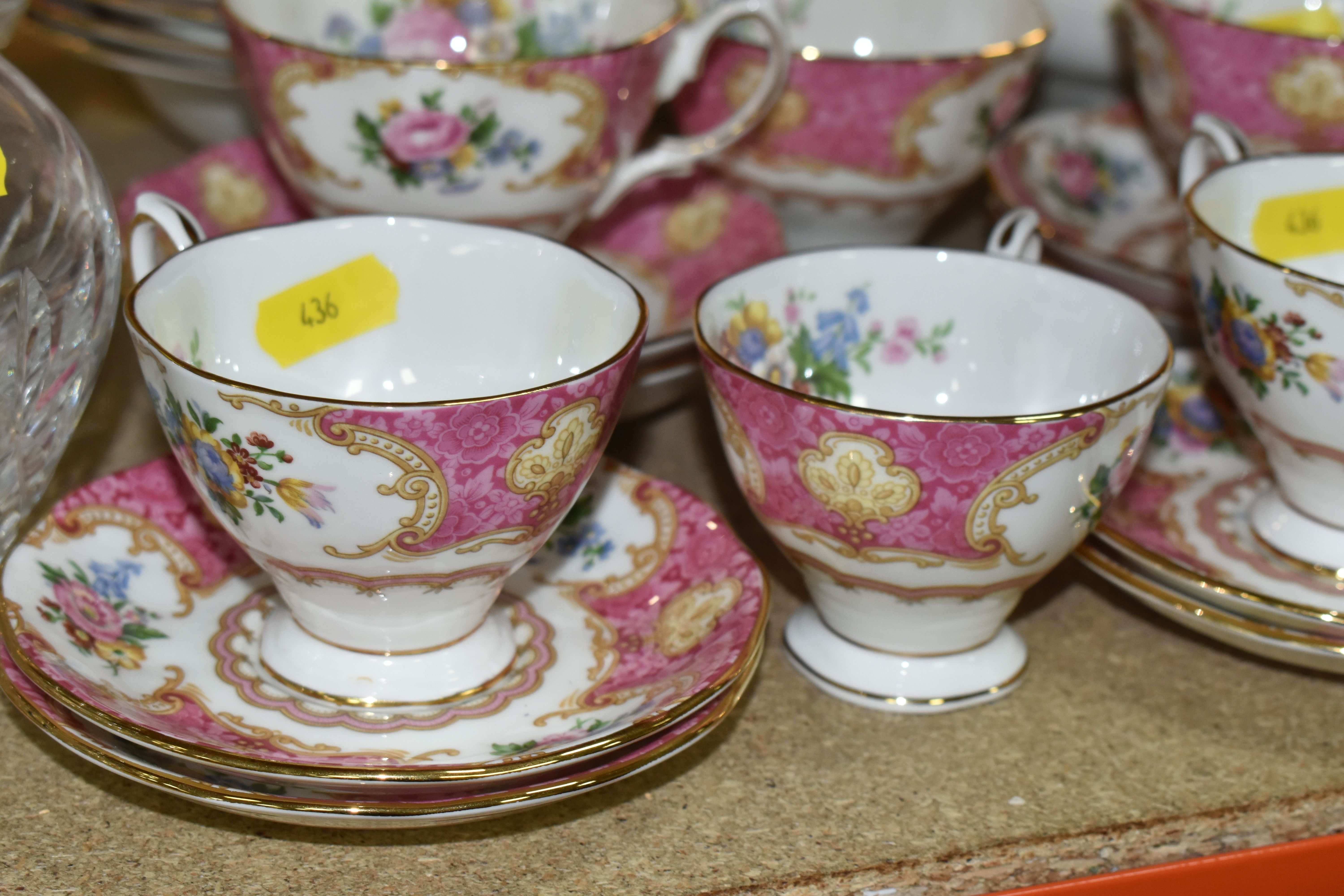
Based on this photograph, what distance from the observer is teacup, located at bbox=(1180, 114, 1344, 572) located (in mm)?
696

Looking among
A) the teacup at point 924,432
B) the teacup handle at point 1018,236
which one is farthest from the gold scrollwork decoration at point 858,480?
the teacup handle at point 1018,236

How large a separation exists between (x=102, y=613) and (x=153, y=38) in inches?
20.3

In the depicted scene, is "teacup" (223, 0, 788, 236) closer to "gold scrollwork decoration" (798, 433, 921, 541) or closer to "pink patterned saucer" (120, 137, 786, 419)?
"pink patterned saucer" (120, 137, 786, 419)

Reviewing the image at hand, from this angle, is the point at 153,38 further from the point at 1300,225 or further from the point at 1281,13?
the point at 1281,13

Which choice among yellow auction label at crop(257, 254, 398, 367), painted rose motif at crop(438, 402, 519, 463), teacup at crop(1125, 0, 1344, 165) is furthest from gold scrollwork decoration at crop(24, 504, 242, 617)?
teacup at crop(1125, 0, 1344, 165)

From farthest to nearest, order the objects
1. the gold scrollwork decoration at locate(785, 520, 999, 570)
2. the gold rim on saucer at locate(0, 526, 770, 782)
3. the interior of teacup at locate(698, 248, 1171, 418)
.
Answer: the interior of teacup at locate(698, 248, 1171, 418) < the gold scrollwork decoration at locate(785, 520, 999, 570) < the gold rim on saucer at locate(0, 526, 770, 782)

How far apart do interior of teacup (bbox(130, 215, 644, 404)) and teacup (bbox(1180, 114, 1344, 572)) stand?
1.07ft

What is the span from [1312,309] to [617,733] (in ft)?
1.34

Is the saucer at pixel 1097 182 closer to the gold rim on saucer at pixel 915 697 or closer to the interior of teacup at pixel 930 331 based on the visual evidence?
the interior of teacup at pixel 930 331

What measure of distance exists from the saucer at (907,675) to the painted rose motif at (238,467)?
27 centimetres

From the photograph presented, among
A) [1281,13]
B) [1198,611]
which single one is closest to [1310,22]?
[1281,13]

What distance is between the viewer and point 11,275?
24.0 inches

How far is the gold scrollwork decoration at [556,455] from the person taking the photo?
1.82 ft

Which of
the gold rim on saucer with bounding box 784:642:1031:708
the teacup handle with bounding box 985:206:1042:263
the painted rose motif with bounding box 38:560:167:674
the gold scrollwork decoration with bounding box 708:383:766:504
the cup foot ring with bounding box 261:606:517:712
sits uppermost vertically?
the teacup handle with bounding box 985:206:1042:263
